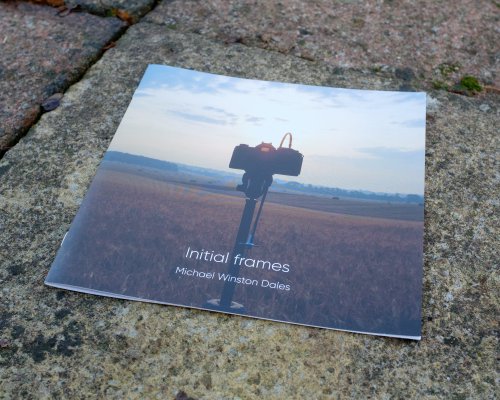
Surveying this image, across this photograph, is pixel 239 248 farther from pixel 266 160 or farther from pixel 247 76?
pixel 247 76

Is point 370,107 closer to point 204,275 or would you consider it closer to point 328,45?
point 328,45

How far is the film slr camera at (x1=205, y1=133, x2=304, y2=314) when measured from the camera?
2.50 feet

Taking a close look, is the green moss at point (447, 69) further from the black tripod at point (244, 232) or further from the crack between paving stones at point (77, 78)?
the crack between paving stones at point (77, 78)

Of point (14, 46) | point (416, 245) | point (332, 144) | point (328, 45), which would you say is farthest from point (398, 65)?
point (14, 46)

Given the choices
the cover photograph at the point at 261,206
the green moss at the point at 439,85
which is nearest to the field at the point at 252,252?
the cover photograph at the point at 261,206

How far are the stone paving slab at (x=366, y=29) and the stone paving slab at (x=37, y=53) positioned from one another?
14cm

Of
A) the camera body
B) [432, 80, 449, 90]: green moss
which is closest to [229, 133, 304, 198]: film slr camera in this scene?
the camera body

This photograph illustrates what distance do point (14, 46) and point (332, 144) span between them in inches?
25.1

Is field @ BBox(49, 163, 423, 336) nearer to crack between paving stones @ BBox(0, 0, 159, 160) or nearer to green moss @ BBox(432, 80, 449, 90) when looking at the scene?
crack between paving stones @ BBox(0, 0, 159, 160)

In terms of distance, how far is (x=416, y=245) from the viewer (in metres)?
0.75

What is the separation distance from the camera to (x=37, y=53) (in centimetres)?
102

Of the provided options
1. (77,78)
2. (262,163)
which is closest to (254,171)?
(262,163)

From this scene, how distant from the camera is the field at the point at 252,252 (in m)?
0.70

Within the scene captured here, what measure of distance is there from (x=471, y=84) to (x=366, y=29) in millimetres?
233
